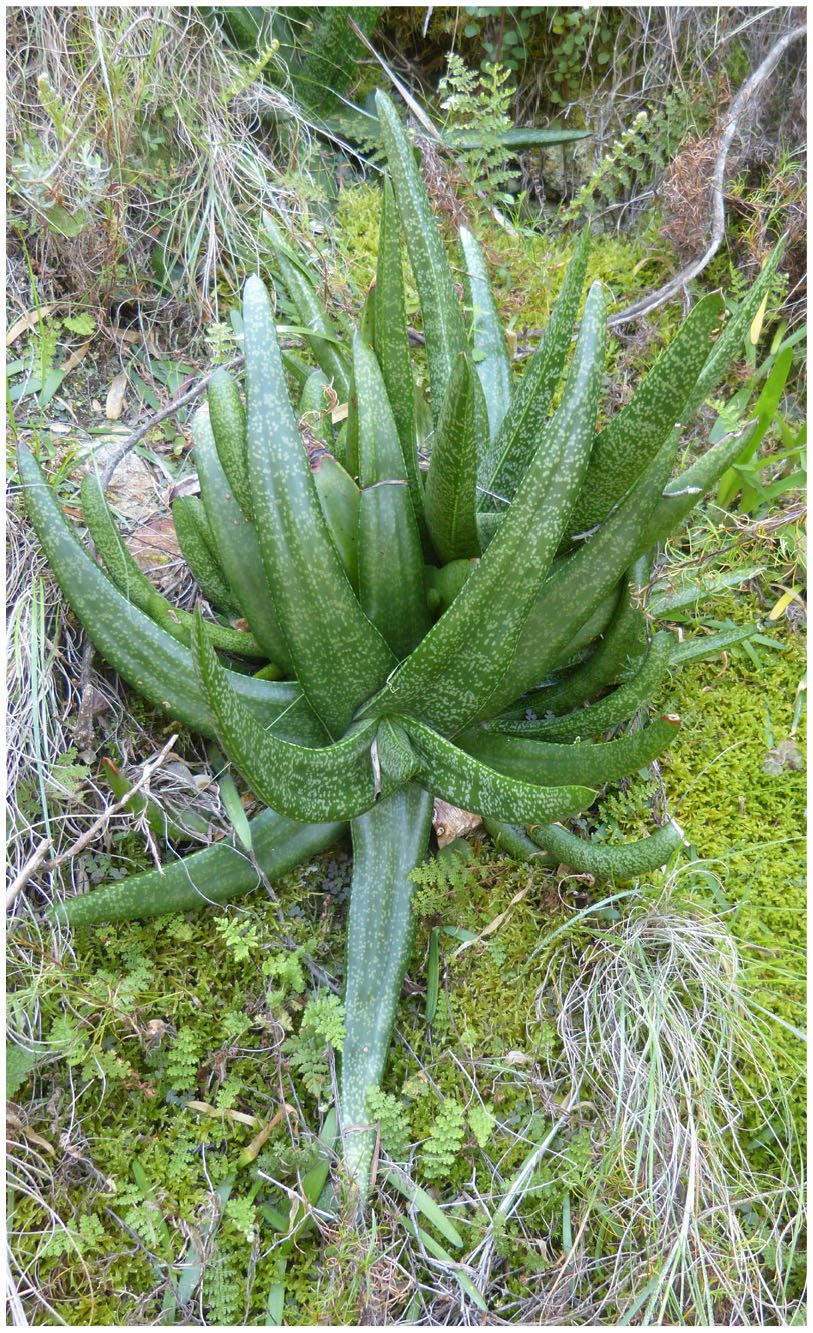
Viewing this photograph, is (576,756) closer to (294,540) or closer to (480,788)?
(480,788)

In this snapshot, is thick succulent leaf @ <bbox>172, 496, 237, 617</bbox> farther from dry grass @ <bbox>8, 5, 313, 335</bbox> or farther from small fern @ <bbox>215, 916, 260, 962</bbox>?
dry grass @ <bbox>8, 5, 313, 335</bbox>

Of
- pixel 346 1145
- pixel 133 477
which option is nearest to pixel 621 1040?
pixel 346 1145

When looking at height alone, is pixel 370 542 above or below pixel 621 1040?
above

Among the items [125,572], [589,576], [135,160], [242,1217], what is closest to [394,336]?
[589,576]

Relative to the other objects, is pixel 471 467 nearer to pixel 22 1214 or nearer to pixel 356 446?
pixel 356 446

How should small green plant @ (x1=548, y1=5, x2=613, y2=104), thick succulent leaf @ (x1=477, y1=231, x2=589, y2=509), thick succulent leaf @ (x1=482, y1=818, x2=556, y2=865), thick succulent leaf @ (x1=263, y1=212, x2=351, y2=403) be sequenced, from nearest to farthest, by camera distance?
thick succulent leaf @ (x1=477, y1=231, x2=589, y2=509)
thick succulent leaf @ (x1=482, y1=818, x2=556, y2=865)
thick succulent leaf @ (x1=263, y1=212, x2=351, y2=403)
small green plant @ (x1=548, y1=5, x2=613, y2=104)

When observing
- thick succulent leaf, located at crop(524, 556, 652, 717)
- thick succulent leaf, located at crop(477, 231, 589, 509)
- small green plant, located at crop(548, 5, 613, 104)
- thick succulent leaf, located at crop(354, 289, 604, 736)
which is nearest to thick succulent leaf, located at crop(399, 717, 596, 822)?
thick succulent leaf, located at crop(354, 289, 604, 736)
